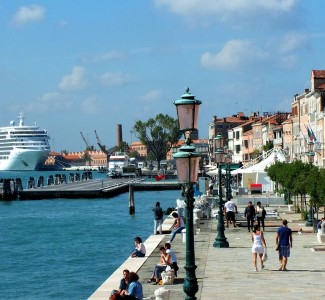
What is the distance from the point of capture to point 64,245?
44.5 meters

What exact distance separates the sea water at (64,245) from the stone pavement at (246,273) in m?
3.23

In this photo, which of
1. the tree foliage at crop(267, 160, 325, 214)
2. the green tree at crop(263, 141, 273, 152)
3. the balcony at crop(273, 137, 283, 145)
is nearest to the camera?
the tree foliage at crop(267, 160, 325, 214)

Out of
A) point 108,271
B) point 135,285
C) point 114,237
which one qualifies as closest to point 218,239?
point 108,271

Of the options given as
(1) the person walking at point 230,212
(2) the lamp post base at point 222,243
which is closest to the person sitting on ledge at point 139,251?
(2) the lamp post base at point 222,243

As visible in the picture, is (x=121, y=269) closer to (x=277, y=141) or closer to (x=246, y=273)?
(x=246, y=273)

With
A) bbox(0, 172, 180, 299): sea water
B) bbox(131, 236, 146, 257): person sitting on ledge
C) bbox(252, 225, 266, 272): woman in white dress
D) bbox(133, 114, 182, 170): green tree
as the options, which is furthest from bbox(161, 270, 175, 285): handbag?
bbox(133, 114, 182, 170): green tree

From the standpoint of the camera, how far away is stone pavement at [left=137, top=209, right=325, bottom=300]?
20281mm

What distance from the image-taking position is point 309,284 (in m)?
21.4

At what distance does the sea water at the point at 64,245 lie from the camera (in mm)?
28984

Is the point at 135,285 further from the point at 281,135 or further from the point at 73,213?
the point at 281,135

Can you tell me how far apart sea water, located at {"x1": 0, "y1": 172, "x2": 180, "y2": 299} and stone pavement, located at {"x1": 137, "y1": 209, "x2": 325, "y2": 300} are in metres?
3.23

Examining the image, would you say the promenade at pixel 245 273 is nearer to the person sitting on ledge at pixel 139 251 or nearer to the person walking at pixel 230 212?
the person sitting on ledge at pixel 139 251

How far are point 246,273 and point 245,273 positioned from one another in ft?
0.09

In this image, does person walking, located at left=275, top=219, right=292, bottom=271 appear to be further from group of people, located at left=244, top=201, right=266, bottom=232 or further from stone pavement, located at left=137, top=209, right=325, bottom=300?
group of people, located at left=244, top=201, right=266, bottom=232
